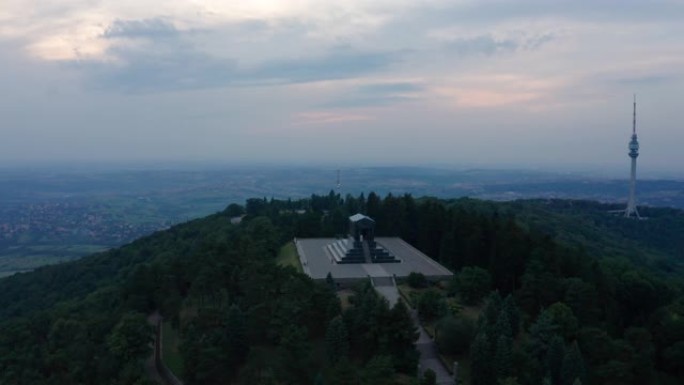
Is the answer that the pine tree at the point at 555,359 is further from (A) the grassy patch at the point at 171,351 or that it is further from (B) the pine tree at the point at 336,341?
(A) the grassy patch at the point at 171,351

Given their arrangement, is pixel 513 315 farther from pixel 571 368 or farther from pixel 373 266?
pixel 373 266

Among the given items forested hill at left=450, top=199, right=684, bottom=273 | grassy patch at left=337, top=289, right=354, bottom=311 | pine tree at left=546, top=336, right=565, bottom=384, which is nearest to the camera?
pine tree at left=546, top=336, right=565, bottom=384

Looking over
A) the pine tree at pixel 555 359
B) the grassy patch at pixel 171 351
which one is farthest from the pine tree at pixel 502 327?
the grassy patch at pixel 171 351

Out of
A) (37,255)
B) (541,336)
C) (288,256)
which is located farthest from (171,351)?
(37,255)

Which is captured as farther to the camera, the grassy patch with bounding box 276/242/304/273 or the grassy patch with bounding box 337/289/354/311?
the grassy patch with bounding box 276/242/304/273

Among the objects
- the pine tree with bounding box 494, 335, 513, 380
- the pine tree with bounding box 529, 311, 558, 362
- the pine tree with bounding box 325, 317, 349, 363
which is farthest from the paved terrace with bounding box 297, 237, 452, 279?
the pine tree with bounding box 494, 335, 513, 380

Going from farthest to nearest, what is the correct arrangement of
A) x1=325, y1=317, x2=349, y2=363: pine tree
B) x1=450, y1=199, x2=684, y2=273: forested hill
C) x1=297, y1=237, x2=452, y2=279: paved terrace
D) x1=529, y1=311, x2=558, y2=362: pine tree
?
x1=450, y1=199, x2=684, y2=273: forested hill < x1=297, y1=237, x2=452, y2=279: paved terrace < x1=529, y1=311, x2=558, y2=362: pine tree < x1=325, y1=317, x2=349, y2=363: pine tree

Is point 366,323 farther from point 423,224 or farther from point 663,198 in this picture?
point 663,198

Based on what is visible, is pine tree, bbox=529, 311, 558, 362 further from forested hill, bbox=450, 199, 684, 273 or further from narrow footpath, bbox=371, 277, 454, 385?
forested hill, bbox=450, 199, 684, 273
